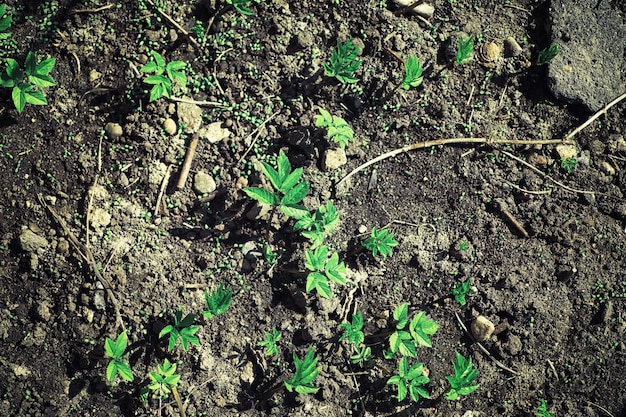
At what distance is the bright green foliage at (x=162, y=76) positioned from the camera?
2.50 meters

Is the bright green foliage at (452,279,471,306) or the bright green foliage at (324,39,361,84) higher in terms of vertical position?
the bright green foliage at (324,39,361,84)

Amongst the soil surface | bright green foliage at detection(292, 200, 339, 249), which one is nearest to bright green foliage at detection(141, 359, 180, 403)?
the soil surface

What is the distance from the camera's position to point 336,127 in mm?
2627

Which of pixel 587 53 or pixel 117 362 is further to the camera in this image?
pixel 587 53

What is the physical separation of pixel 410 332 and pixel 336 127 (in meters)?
1.10

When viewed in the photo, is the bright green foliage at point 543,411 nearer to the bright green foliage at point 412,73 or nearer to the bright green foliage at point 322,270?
the bright green foliage at point 322,270

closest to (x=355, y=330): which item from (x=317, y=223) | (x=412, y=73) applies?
(x=317, y=223)

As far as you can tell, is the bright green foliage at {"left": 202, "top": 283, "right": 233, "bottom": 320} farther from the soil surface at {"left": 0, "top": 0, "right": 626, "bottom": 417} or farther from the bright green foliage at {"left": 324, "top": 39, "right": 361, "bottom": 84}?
the bright green foliage at {"left": 324, "top": 39, "right": 361, "bottom": 84}

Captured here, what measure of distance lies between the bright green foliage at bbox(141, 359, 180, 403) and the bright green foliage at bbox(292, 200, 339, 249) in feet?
2.93

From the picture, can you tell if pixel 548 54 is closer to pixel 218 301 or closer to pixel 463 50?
pixel 463 50

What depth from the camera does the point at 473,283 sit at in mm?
2818

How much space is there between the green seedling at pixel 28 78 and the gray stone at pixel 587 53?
2645mm

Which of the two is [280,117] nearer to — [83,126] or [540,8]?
[83,126]

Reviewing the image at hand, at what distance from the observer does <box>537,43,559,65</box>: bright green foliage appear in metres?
2.80
